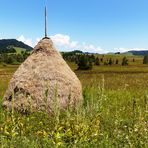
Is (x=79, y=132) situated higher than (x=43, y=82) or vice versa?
(x=43, y=82)

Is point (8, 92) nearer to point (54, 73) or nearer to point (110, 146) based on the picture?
point (54, 73)

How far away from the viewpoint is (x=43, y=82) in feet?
52.3

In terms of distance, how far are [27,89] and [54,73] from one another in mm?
1237

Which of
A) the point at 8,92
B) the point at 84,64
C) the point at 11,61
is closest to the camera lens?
the point at 8,92

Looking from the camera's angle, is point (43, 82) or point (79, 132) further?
point (43, 82)

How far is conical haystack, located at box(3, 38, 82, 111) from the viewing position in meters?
15.4

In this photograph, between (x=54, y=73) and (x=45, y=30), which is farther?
(x=45, y=30)

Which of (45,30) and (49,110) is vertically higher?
(45,30)

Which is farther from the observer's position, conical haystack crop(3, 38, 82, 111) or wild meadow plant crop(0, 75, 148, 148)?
conical haystack crop(3, 38, 82, 111)

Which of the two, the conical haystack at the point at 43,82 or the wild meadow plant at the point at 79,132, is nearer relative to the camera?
the wild meadow plant at the point at 79,132

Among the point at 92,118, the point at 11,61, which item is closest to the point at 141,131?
the point at 92,118

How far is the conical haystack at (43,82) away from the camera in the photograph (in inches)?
605

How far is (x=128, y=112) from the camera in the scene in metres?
14.9

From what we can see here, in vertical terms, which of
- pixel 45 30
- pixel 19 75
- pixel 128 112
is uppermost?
pixel 45 30
